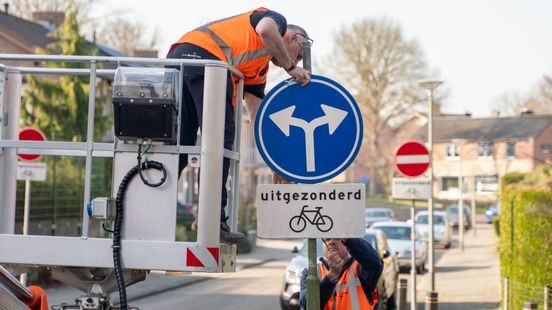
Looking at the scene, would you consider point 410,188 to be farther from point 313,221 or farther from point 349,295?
point 313,221

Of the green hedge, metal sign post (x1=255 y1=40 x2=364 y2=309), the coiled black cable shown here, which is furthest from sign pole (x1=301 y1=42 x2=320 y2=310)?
the green hedge

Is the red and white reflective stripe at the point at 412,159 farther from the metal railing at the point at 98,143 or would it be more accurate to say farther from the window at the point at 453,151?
the window at the point at 453,151

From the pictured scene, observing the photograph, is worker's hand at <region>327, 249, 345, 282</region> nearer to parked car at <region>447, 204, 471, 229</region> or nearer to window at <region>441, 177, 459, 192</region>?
parked car at <region>447, 204, 471, 229</region>

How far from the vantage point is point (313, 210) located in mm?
5828

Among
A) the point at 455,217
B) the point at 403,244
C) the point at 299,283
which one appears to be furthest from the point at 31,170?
the point at 455,217

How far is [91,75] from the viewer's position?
18.1 feet

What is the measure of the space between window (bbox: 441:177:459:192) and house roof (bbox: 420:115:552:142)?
13.0 feet

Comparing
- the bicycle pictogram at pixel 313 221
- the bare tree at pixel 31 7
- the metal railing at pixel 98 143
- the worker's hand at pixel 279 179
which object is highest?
the bare tree at pixel 31 7

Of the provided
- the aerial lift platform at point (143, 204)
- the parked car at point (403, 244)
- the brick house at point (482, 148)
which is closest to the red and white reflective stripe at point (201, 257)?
the aerial lift platform at point (143, 204)

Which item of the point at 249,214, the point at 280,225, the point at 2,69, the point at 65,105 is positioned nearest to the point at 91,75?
the point at 2,69

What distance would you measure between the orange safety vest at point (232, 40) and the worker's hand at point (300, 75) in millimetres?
205

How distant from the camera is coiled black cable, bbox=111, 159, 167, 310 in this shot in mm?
5066

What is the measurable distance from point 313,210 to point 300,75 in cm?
79

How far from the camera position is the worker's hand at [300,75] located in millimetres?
5887
